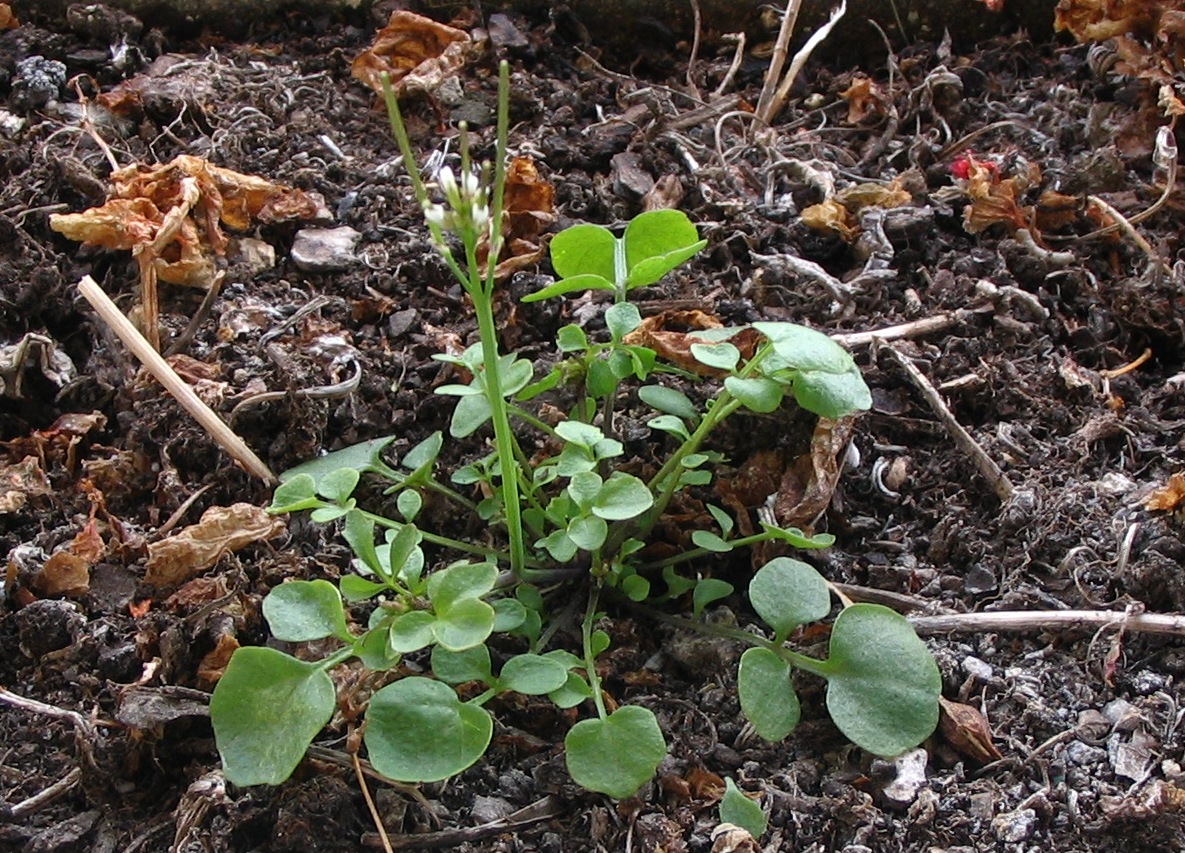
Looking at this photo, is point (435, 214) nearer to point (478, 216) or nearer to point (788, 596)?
point (478, 216)

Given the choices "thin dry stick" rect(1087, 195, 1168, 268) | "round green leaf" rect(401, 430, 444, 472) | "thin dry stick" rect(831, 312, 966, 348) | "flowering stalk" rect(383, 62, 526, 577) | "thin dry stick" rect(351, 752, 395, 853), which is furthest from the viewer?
"thin dry stick" rect(1087, 195, 1168, 268)

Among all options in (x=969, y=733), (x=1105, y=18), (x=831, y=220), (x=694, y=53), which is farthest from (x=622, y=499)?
(x=1105, y=18)

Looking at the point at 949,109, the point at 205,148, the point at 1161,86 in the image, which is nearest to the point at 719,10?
the point at 949,109

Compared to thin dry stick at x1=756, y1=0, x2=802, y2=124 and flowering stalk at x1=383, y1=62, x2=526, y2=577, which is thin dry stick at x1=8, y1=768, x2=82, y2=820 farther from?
thin dry stick at x1=756, y1=0, x2=802, y2=124

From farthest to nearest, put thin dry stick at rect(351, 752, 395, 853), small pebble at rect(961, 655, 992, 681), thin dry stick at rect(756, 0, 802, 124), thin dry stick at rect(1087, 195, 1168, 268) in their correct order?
thin dry stick at rect(756, 0, 802, 124) → thin dry stick at rect(1087, 195, 1168, 268) → small pebble at rect(961, 655, 992, 681) → thin dry stick at rect(351, 752, 395, 853)

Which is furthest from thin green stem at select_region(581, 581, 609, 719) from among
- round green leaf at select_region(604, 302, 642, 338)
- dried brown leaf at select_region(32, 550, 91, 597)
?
dried brown leaf at select_region(32, 550, 91, 597)
